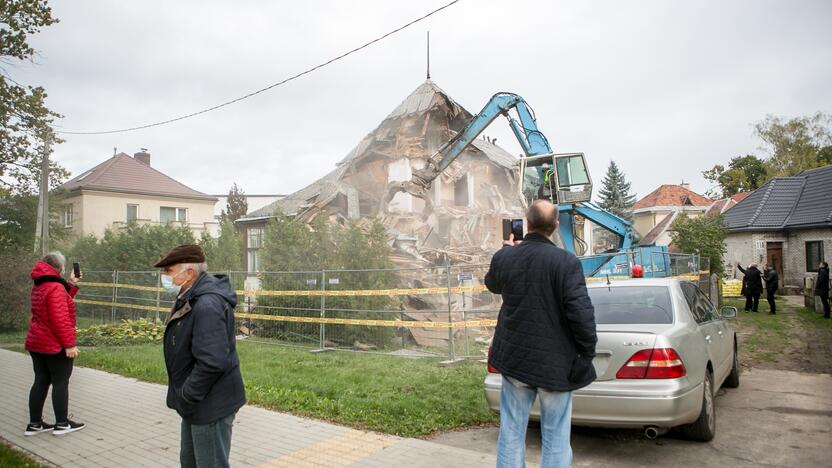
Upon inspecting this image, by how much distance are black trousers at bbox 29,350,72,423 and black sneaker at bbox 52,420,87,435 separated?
0.17 ft

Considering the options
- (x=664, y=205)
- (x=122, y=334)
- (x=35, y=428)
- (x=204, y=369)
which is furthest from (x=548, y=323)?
(x=664, y=205)

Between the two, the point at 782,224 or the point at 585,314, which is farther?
the point at 782,224

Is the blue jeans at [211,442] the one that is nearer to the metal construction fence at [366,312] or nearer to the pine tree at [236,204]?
the metal construction fence at [366,312]

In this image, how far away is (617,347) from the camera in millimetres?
4801

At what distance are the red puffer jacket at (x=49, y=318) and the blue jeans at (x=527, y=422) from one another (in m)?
4.59

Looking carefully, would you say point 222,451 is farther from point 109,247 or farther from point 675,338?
point 109,247

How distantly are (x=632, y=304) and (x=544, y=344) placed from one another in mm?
2618

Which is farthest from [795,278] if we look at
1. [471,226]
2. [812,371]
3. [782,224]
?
[812,371]

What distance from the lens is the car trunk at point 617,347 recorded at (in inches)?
187

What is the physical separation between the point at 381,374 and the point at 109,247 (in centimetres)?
1605

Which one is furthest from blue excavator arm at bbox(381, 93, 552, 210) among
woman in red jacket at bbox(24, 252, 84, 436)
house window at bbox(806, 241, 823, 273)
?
house window at bbox(806, 241, 823, 273)

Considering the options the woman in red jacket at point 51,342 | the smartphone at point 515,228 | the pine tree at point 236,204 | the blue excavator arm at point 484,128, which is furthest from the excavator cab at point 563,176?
the pine tree at point 236,204

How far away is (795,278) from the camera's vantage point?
29703 millimetres

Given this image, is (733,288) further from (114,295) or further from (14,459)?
(14,459)
